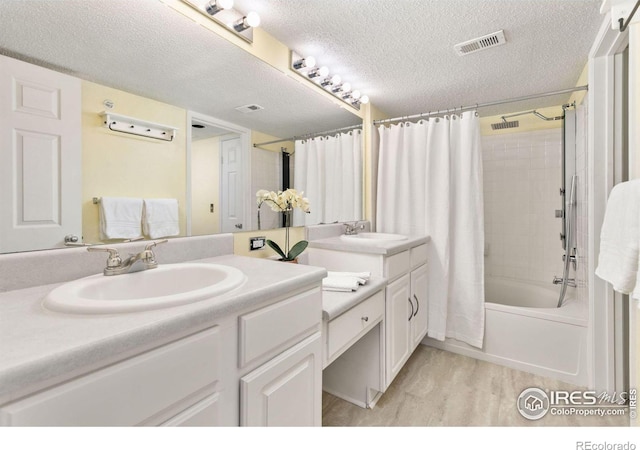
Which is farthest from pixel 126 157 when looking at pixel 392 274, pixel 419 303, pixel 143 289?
pixel 419 303

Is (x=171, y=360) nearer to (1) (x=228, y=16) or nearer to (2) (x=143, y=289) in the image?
(2) (x=143, y=289)

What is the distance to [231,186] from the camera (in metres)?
1.38

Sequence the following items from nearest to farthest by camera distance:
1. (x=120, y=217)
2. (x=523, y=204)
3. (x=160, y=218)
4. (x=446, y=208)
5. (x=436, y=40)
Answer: (x=120, y=217), (x=160, y=218), (x=436, y=40), (x=446, y=208), (x=523, y=204)

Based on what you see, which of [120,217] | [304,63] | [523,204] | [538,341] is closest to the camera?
[120,217]

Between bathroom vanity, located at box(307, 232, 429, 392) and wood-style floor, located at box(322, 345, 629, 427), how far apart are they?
14cm

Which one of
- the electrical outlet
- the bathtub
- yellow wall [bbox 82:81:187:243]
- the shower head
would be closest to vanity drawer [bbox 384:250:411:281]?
the electrical outlet

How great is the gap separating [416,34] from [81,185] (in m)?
1.73

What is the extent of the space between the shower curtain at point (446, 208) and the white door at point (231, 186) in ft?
4.56

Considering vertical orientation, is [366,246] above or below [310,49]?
below

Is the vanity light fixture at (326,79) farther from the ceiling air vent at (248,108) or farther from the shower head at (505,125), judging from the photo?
the shower head at (505,125)

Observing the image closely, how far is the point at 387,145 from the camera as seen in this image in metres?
2.41

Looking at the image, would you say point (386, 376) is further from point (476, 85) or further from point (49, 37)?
point (476, 85)

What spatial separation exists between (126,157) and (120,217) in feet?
0.71
